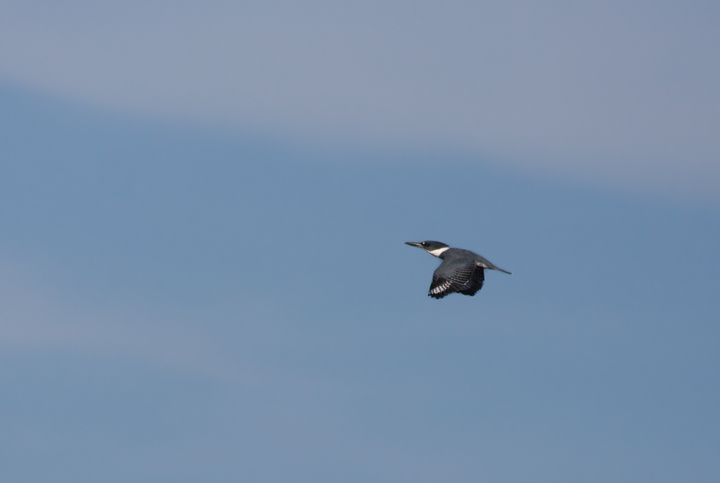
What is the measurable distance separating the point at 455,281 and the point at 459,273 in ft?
1.64

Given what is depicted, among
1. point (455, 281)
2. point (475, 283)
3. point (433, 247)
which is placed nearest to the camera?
point (455, 281)

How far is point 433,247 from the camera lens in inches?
1639

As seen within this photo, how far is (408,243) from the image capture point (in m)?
43.6

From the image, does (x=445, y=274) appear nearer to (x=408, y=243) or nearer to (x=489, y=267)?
(x=489, y=267)

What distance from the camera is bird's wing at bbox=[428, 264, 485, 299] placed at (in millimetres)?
35625

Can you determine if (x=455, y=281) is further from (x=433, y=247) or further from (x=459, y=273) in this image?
(x=433, y=247)

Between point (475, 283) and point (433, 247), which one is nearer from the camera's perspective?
point (475, 283)

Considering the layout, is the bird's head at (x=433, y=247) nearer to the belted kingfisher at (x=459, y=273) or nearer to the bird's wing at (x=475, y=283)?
the belted kingfisher at (x=459, y=273)

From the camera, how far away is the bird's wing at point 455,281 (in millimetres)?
35625

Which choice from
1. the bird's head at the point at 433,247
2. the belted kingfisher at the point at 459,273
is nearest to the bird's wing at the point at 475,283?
the belted kingfisher at the point at 459,273

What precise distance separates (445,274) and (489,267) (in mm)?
1988

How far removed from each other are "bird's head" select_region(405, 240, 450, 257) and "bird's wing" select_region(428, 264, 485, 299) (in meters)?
4.06

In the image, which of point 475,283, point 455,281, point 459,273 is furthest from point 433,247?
point 455,281

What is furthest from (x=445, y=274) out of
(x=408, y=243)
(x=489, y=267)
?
(x=408, y=243)
